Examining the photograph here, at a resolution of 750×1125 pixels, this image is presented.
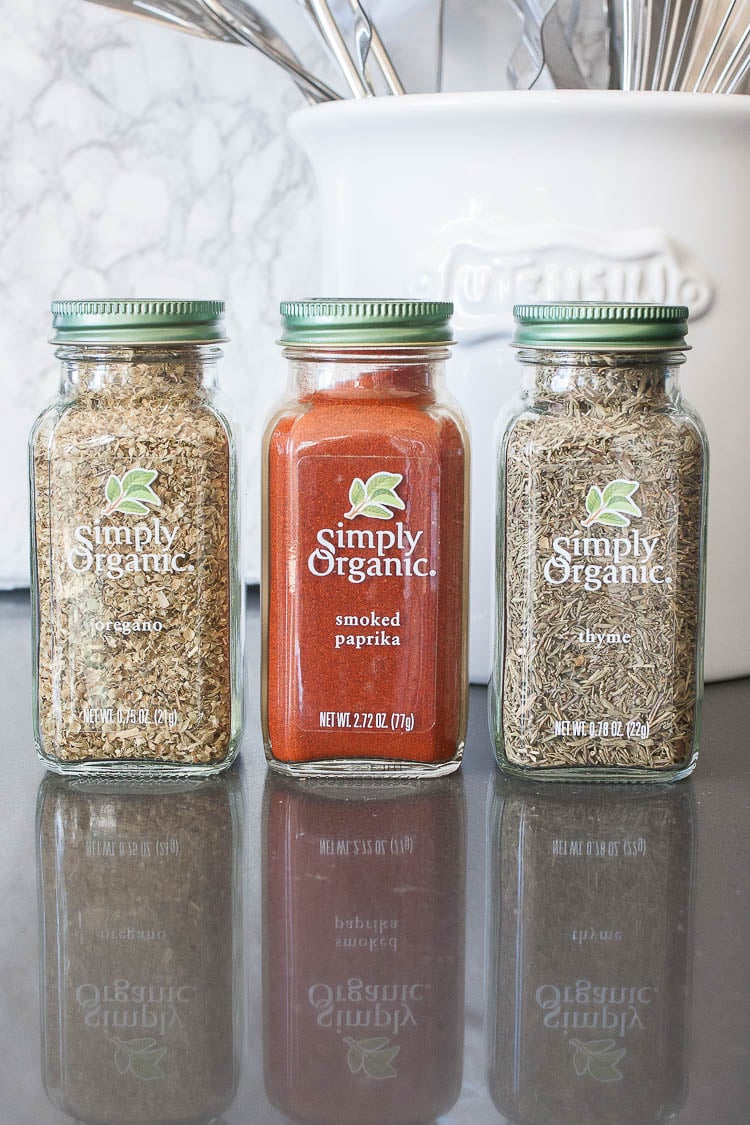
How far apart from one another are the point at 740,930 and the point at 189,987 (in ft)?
0.65

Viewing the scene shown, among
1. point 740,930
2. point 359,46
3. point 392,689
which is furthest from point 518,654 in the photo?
point 359,46

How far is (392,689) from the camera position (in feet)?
1.99

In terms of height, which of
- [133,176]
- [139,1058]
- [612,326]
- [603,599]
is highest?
[133,176]

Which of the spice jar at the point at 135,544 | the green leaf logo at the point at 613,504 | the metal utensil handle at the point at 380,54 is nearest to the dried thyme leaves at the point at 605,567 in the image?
the green leaf logo at the point at 613,504

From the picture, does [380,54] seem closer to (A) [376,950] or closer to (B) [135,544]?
(B) [135,544]

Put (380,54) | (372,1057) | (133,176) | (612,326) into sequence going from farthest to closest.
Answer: (133,176)
(380,54)
(612,326)
(372,1057)

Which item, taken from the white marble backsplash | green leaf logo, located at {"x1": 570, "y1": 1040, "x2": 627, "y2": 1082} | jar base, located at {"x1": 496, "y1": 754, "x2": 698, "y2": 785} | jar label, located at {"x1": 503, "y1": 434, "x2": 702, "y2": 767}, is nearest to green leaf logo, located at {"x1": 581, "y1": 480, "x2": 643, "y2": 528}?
jar label, located at {"x1": 503, "y1": 434, "x2": 702, "y2": 767}

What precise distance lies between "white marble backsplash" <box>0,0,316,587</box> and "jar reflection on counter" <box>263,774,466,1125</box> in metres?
0.37

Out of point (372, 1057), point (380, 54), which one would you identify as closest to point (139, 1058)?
point (372, 1057)

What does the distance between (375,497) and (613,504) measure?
104 mm

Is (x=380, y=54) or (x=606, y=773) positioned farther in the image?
(x=380, y=54)

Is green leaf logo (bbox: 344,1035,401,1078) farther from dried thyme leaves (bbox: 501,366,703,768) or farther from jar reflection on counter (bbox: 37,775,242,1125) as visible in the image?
dried thyme leaves (bbox: 501,366,703,768)

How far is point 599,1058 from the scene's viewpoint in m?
0.41

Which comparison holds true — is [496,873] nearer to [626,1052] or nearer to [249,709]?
[626,1052]
